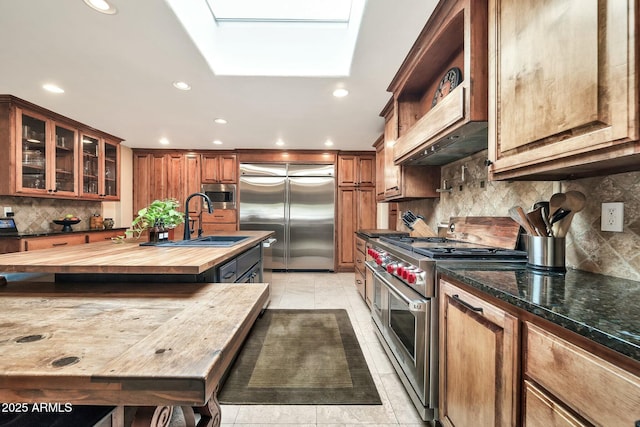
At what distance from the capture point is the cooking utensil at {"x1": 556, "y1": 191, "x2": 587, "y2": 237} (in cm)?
114

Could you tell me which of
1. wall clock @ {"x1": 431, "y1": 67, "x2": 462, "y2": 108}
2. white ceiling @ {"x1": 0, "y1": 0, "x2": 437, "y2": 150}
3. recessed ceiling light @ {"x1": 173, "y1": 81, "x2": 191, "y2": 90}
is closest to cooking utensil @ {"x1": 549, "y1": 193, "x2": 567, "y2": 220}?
wall clock @ {"x1": 431, "y1": 67, "x2": 462, "y2": 108}

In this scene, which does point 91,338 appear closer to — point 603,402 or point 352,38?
point 603,402

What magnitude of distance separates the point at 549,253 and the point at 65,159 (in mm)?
5048

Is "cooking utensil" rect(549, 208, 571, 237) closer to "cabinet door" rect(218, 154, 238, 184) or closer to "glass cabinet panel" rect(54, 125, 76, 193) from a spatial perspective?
"cabinet door" rect(218, 154, 238, 184)

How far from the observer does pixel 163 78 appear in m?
2.32

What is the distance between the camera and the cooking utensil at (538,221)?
1.19 m

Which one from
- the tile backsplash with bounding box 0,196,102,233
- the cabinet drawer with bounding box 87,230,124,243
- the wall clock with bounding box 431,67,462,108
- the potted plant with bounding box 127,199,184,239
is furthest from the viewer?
the cabinet drawer with bounding box 87,230,124,243

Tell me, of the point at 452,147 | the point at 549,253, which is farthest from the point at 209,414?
the point at 452,147

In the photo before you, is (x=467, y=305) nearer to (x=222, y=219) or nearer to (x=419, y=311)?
(x=419, y=311)

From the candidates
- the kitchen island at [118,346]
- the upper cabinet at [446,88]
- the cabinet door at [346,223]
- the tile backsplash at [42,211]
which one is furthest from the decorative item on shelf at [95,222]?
the upper cabinet at [446,88]

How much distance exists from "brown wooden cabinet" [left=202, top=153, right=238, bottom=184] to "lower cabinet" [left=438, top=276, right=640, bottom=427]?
175 inches

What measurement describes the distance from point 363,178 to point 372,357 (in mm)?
3447

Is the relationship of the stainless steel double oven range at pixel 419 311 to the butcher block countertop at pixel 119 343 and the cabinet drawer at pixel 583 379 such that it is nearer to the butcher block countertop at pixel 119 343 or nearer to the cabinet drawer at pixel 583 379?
the cabinet drawer at pixel 583 379

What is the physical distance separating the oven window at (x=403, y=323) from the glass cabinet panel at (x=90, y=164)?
444cm
